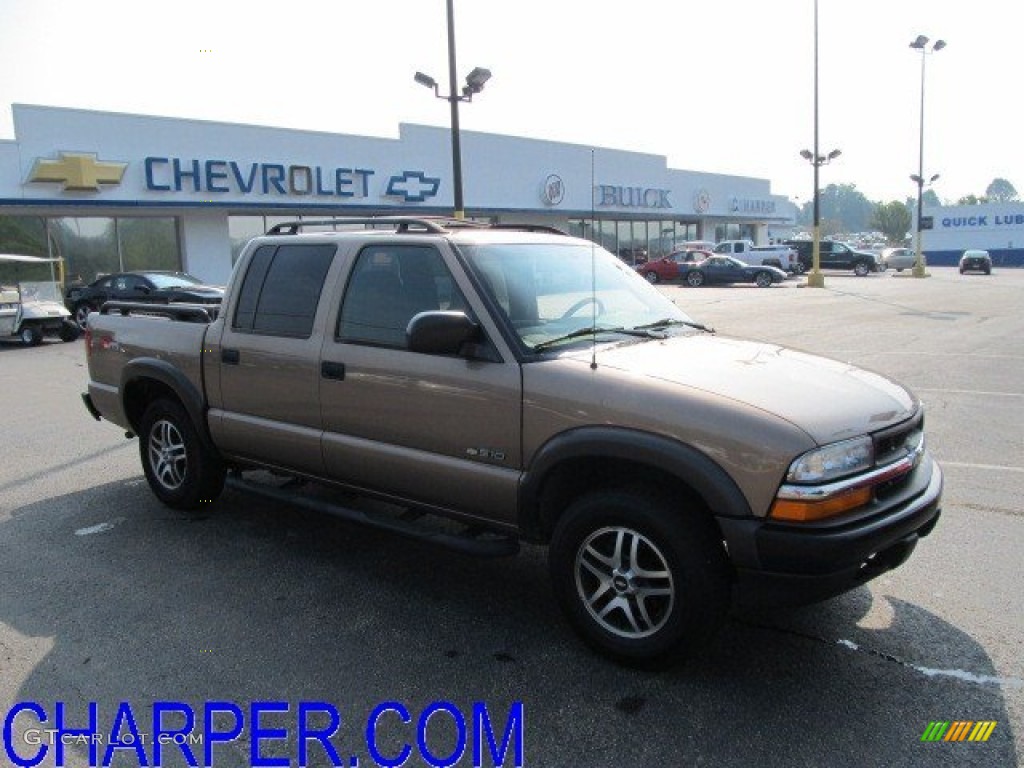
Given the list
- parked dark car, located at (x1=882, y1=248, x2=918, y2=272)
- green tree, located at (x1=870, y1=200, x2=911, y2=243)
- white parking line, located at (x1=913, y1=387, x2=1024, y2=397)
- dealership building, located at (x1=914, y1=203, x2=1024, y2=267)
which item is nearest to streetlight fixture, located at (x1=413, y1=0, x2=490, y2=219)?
white parking line, located at (x1=913, y1=387, x2=1024, y2=397)

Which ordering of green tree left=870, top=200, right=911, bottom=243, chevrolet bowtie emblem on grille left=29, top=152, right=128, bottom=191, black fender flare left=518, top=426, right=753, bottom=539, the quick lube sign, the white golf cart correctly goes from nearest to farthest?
black fender flare left=518, top=426, right=753, bottom=539 < the white golf cart < chevrolet bowtie emblem on grille left=29, top=152, right=128, bottom=191 < the quick lube sign < green tree left=870, top=200, right=911, bottom=243

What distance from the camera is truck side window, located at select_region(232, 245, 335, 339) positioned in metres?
4.89

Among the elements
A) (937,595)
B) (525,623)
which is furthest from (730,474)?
(937,595)

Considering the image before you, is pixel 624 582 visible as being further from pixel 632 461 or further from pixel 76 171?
pixel 76 171

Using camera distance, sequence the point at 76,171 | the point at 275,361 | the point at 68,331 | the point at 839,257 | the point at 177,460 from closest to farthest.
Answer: the point at 275,361
the point at 177,460
the point at 68,331
the point at 76,171
the point at 839,257

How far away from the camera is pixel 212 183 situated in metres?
25.5

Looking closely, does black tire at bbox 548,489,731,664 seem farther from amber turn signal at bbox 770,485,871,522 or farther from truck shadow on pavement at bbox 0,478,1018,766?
amber turn signal at bbox 770,485,871,522

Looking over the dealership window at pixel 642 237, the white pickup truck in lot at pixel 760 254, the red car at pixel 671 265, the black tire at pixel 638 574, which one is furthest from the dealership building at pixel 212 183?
the black tire at pixel 638 574

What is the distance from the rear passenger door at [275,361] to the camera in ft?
15.7

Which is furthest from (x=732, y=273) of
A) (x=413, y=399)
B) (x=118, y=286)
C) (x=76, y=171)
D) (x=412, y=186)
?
(x=413, y=399)

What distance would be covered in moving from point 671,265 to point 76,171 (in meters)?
25.3

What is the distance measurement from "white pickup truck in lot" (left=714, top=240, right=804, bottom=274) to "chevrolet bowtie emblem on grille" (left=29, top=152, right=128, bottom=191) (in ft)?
95.9

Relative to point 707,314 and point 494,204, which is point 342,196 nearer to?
point 494,204

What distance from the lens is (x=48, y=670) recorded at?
3682 millimetres
